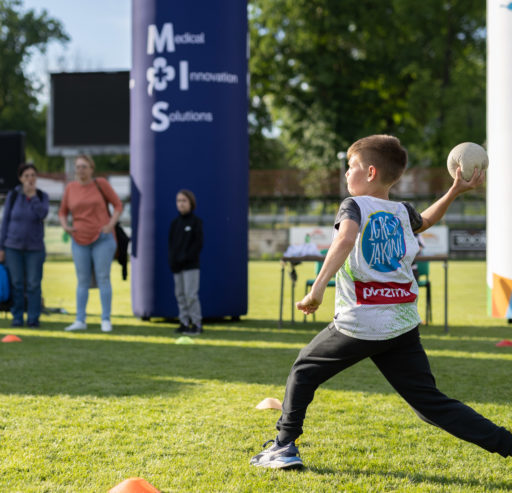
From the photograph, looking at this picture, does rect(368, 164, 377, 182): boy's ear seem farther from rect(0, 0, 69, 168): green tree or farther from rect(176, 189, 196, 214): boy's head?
rect(0, 0, 69, 168): green tree

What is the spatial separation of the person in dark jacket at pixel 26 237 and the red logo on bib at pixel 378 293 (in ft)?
20.6

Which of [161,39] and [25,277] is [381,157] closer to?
Result: [161,39]

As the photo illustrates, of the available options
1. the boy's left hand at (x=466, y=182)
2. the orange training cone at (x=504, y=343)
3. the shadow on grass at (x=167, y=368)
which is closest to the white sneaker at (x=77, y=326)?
the shadow on grass at (x=167, y=368)

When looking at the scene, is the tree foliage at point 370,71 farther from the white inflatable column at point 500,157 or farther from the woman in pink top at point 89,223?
the woman in pink top at point 89,223

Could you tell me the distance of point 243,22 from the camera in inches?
372

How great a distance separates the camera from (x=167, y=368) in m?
6.27

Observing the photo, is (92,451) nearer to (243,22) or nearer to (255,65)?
(243,22)

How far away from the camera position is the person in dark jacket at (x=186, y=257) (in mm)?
8297

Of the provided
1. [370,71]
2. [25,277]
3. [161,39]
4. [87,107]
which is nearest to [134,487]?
[25,277]

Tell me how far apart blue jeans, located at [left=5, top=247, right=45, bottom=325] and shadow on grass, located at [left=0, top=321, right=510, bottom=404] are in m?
0.88

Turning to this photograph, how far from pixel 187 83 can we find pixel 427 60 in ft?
105

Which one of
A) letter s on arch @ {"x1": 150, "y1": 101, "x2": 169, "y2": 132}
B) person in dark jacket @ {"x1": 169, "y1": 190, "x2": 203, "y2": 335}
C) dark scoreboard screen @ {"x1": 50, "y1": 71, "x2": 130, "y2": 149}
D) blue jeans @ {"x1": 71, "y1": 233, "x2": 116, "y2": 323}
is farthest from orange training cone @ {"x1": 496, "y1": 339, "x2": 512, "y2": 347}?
dark scoreboard screen @ {"x1": 50, "y1": 71, "x2": 130, "y2": 149}

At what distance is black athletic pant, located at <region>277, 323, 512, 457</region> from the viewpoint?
10.7ft

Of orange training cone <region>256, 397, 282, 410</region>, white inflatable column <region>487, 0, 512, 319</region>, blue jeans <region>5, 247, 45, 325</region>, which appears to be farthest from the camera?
white inflatable column <region>487, 0, 512, 319</region>
